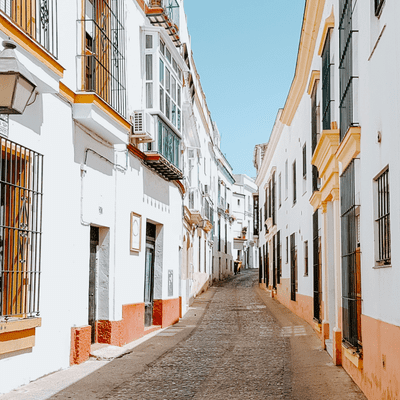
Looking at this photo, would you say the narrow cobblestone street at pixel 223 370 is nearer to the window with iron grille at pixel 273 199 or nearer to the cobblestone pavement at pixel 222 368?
the cobblestone pavement at pixel 222 368

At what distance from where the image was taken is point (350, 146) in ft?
25.0

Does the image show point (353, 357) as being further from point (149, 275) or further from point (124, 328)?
point (149, 275)

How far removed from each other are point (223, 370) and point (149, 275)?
17.9ft

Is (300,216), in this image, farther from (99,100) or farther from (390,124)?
(390,124)

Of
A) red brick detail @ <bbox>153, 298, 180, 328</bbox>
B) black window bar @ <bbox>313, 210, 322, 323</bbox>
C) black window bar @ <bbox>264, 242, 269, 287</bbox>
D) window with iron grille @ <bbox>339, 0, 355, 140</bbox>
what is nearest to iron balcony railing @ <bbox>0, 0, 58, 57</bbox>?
window with iron grille @ <bbox>339, 0, 355, 140</bbox>

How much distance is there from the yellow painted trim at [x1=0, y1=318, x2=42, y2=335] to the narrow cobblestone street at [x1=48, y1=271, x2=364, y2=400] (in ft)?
2.76

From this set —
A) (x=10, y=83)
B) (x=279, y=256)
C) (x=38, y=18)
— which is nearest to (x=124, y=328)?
(x=38, y=18)

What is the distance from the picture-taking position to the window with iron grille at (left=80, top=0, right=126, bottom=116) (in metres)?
9.81

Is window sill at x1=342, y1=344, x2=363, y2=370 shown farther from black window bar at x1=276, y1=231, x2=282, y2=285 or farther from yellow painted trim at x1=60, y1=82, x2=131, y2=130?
black window bar at x1=276, y1=231, x2=282, y2=285

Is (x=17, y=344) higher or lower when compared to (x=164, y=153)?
lower

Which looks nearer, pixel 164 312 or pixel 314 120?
pixel 314 120

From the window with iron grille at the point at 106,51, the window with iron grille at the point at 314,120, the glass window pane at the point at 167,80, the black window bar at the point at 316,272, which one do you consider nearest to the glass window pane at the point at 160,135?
the glass window pane at the point at 167,80

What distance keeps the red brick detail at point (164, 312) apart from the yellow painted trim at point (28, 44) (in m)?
7.64

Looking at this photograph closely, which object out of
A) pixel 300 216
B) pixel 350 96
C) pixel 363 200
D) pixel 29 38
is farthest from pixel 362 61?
pixel 300 216
